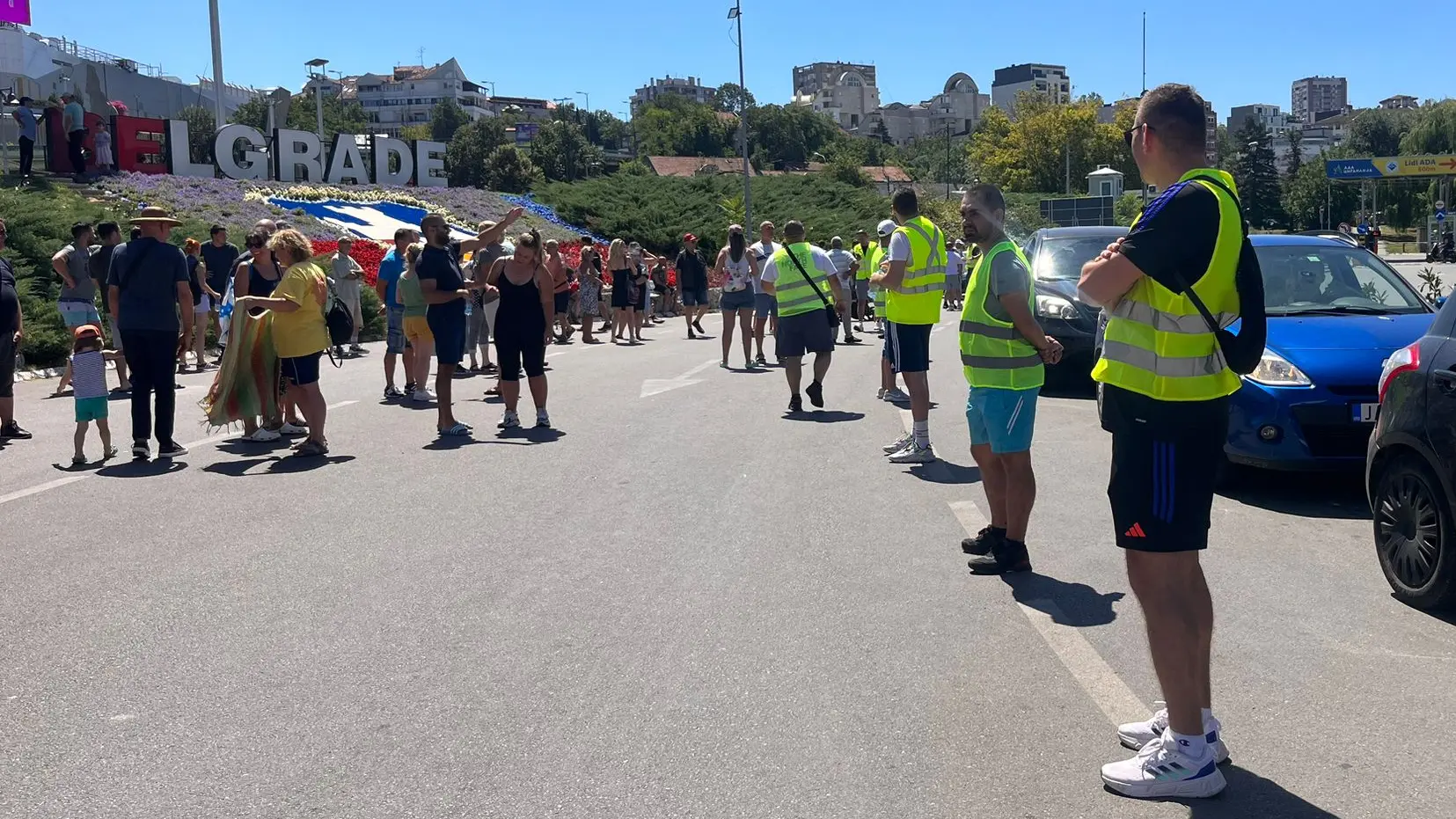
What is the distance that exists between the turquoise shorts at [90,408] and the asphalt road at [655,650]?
2.15 feet

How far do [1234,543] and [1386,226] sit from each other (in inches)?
4169

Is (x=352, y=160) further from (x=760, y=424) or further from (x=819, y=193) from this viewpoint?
(x=760, y=424)

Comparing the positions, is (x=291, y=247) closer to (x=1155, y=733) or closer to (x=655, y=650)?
(x=655, y=650)

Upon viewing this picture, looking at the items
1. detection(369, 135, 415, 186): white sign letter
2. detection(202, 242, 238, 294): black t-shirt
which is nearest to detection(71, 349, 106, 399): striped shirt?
detection(202, 242, 238, 294): black t-shirt

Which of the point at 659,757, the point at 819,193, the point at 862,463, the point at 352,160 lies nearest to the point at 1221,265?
the point at 659,757

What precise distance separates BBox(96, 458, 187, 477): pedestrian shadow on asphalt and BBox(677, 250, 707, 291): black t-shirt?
50.3ft

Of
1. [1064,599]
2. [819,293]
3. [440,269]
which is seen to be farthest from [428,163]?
[1064,599]

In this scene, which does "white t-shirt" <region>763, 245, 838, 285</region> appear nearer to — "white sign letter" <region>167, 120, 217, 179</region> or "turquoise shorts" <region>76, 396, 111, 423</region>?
"turquoise shorts" <region>76, 396, 111, 423</region>

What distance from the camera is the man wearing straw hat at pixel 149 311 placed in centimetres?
1014

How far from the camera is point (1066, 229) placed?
15148mm

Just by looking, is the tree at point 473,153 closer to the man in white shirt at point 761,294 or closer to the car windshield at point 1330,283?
the man in white shirt at point 761,294

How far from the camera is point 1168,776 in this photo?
3.91 metres

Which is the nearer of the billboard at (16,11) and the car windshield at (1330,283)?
the car windshield at (1330,283)

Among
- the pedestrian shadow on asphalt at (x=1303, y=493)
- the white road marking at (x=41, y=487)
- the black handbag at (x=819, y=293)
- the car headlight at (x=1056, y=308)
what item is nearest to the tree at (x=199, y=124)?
the black handbag at (x=819, y=293)
